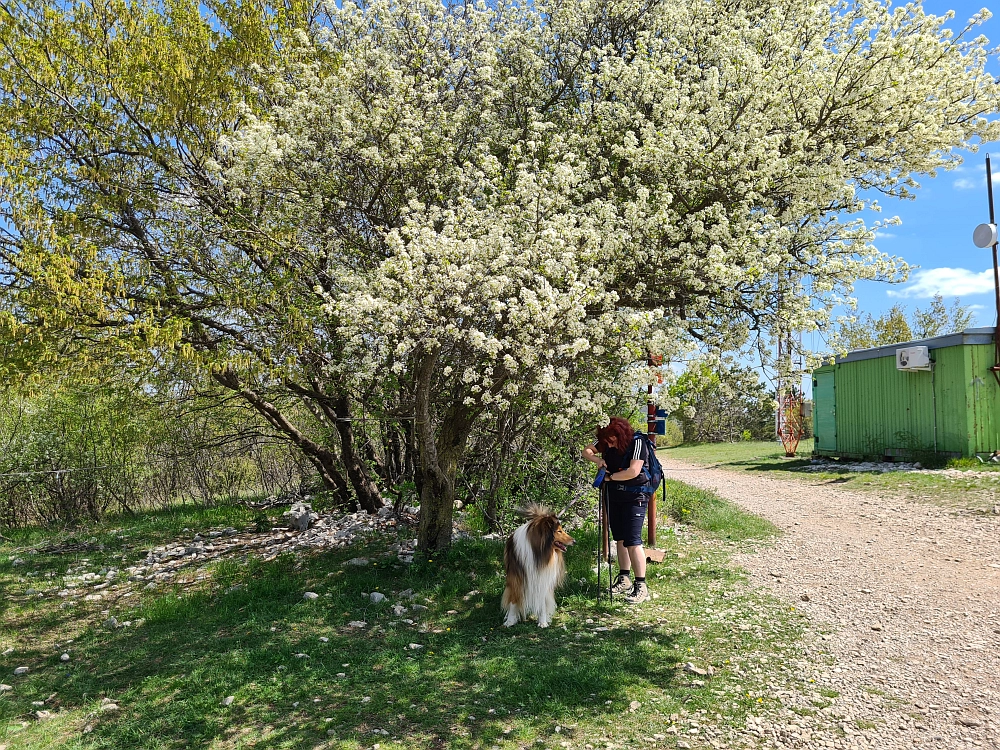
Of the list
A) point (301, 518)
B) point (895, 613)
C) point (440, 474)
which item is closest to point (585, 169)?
point (440, 474)

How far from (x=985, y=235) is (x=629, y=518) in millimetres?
12607

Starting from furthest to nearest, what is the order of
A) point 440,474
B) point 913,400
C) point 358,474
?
point 913,400 → point 358,474 → point 440,474

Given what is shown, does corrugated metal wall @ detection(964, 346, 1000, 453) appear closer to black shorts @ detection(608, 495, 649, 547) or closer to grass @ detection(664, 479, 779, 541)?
grass @ detection(664, 479, 779, 541)

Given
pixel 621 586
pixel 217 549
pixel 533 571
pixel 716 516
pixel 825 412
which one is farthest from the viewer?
pixel 825 412

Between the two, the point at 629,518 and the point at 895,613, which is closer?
the point at 895,613

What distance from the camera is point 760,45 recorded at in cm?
850

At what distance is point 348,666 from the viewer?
217 inches

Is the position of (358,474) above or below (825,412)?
below

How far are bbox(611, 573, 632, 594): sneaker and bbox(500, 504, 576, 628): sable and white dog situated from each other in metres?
0.91

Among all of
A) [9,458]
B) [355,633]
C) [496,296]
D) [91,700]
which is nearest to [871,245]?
[496,296]

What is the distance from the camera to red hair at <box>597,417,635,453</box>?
6668 millimetres

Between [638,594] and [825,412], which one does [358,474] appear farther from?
[825,412]

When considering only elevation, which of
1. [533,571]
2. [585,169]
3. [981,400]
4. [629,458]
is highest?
[585,169]

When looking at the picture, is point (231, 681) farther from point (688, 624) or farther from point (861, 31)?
point (861, 31)
